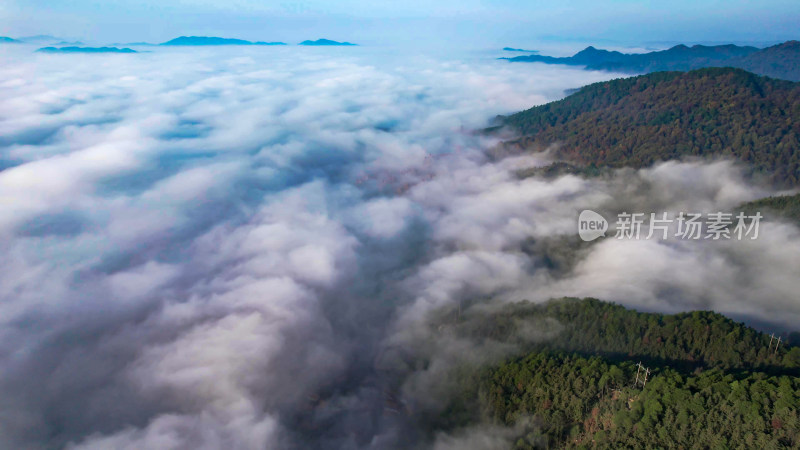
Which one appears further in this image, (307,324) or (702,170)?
(702,170)

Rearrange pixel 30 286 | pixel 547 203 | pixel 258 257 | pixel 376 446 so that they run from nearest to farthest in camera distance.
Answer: pixel 376 446 → pixel 30 286 → pixel 258 257 → pixel 547 203

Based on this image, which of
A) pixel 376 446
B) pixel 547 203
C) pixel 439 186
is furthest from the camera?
pixel 439 186

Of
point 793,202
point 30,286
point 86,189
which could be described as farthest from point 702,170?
point 86,189

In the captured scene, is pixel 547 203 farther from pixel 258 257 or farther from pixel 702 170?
A: pixel 258 257

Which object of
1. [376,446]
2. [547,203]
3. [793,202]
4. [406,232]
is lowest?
[376,446]

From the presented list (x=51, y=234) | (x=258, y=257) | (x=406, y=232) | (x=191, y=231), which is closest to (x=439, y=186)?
(x=406, y=232)

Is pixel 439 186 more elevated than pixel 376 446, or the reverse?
pixel 439 186

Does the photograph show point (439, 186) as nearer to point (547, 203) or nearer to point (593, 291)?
point (547, 203)
